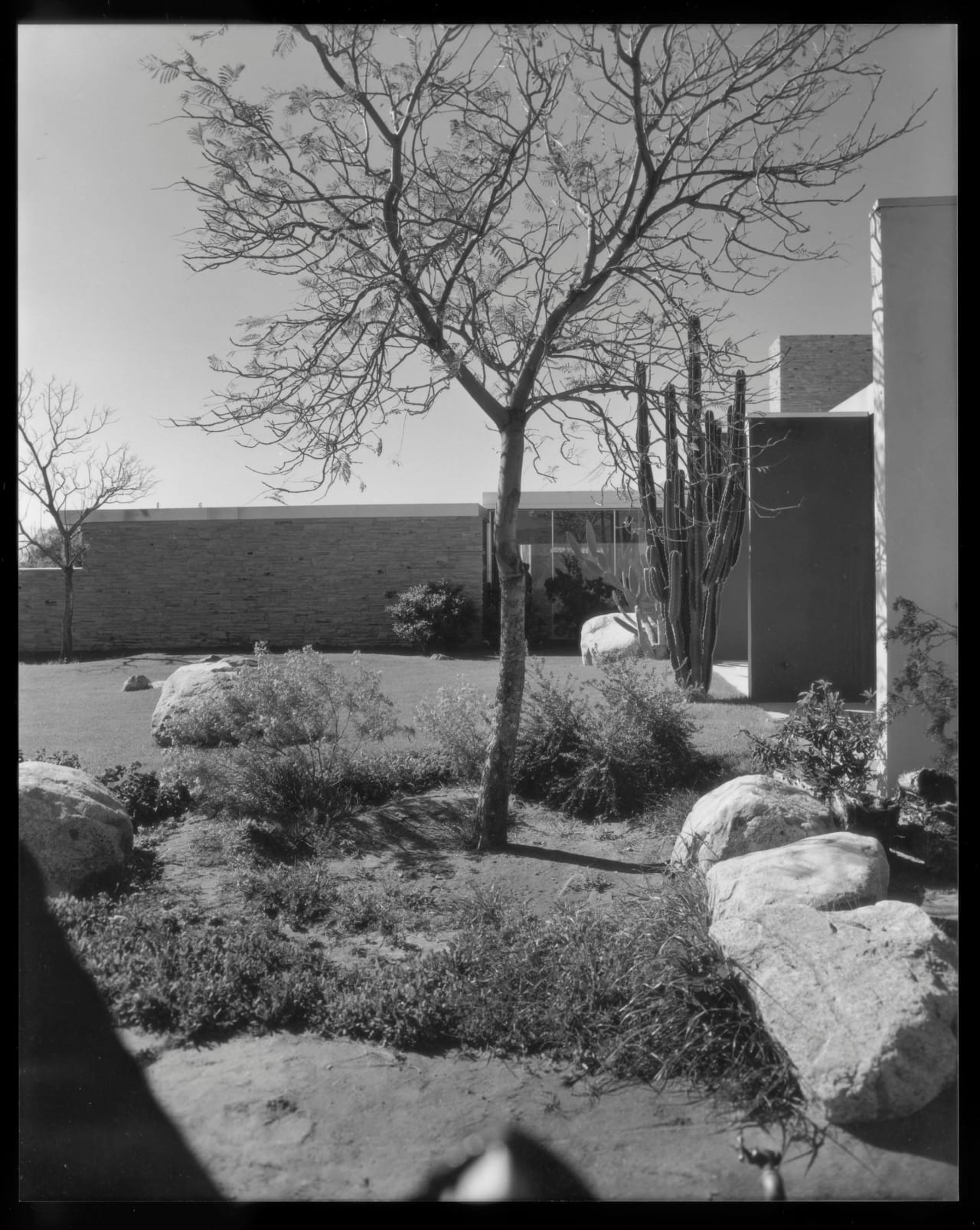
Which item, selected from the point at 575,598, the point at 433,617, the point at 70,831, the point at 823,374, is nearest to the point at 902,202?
the point at 70,831

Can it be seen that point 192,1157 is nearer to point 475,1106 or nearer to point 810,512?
point 475,1106

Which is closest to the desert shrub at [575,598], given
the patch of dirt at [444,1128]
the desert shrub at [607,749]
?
the desert shrub at [607,749]

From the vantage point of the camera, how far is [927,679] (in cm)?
546

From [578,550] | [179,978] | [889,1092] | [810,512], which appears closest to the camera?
[889,1092]

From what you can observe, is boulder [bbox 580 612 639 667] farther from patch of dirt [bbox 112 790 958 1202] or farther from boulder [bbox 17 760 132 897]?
patch of dirt [bbox 112 790 958 1202]

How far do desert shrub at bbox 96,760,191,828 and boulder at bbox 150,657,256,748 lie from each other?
1.68 meters

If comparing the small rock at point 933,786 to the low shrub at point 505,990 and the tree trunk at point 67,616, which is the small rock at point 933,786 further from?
the tree trunk at point 67,616

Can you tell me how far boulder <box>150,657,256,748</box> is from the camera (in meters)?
9.00

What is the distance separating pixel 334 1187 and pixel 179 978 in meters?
1.32

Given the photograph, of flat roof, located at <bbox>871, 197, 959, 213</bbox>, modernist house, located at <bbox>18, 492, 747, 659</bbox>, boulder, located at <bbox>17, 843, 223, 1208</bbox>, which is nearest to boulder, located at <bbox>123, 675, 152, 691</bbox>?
modernist house, located at <bbox>18, 492, 747, 659</bbox>

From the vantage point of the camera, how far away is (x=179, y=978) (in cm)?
392

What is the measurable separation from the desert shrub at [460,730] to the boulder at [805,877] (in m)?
3.15

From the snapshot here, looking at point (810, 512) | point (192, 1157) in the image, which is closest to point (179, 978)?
point (192, 1157)

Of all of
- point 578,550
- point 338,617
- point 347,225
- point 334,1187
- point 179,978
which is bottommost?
point 334,1187
